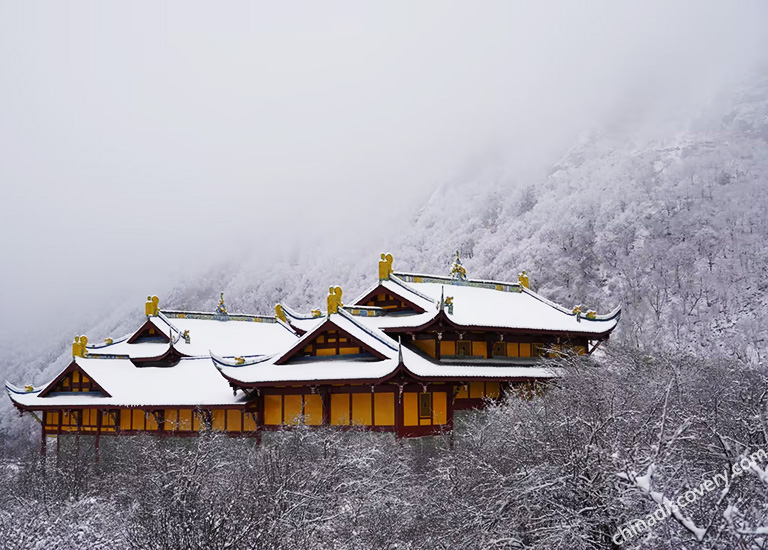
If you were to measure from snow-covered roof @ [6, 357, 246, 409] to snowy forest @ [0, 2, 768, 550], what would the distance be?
1.96m

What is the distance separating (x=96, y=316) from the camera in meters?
128

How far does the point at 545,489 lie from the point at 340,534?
186 inches

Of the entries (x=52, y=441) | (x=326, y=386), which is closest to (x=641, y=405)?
(x=326, y=386)

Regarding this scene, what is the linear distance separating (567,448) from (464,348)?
52.1ft

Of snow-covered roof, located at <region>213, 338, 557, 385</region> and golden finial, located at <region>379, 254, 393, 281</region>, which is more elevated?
golden finial, located at <region>379, 254, 393, 281</region>

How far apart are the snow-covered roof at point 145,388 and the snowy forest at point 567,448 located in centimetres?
196

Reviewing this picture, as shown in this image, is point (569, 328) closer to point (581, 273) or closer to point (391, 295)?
point (391, 295)

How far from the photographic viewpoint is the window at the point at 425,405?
88.0 feet

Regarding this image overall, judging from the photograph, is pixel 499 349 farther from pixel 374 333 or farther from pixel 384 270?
pixel 374 333

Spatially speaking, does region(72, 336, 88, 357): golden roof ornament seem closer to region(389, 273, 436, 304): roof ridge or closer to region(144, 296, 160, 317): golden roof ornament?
region(144, 296, 160, 317): golden roof ornament

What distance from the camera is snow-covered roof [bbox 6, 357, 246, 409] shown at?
1220 inches

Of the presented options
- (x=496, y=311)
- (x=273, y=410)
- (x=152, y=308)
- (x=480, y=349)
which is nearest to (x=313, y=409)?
(x=273, y=410)

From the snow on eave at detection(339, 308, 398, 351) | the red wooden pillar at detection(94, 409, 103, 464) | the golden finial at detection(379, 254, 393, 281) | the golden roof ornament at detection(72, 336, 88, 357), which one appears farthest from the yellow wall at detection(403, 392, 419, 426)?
the golden roof ornament at detection(72, 336, 88, 357)

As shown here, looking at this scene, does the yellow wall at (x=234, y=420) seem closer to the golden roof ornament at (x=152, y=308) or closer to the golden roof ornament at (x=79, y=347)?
the golden roof ornament at (x=79, y=347)
